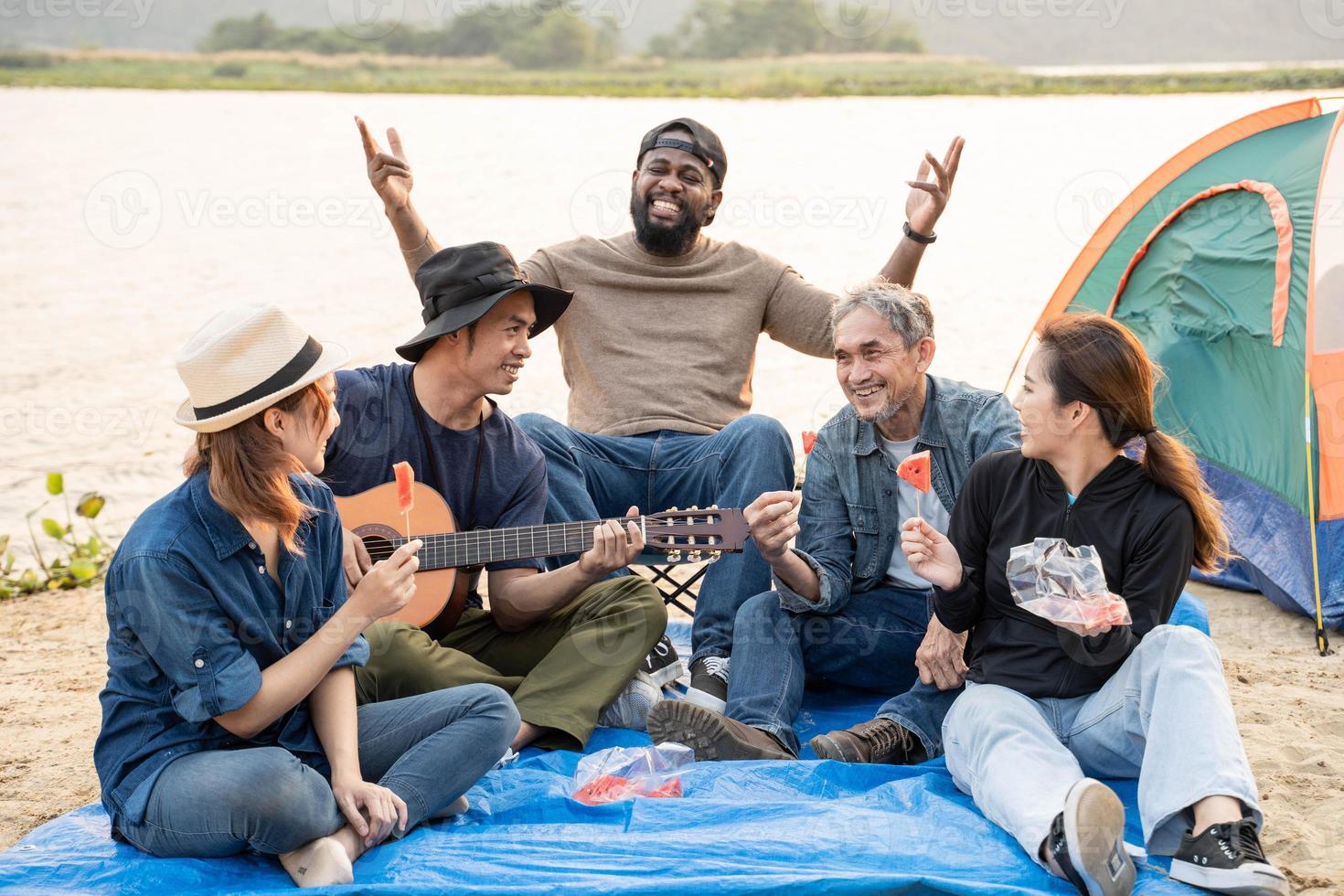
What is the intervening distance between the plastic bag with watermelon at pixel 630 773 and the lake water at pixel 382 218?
225 inches

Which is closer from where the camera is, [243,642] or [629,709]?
[243,642]

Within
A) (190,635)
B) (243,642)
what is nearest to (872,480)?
(243,642)

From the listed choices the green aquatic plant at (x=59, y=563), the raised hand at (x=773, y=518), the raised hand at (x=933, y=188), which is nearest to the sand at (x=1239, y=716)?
the green aquatic plant at (x=59, y=563)

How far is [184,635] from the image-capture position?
2545 mm

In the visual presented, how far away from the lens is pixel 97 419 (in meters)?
10.7

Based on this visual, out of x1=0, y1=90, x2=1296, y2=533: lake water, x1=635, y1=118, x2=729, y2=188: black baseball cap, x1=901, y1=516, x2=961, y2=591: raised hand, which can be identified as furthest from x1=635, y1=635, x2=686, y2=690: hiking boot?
x1=0, y1=90, x2=1296, y2=533: lake water

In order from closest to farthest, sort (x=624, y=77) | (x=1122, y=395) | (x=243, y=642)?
(x=243, y=642) → (x=1122, y=395) → (x=624, y=77)

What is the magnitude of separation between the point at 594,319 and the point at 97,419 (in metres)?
7.44

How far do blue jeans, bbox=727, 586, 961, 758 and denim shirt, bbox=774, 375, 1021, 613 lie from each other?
60mm

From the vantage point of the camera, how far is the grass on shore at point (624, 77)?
2361cm

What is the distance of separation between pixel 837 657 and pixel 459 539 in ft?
3.92

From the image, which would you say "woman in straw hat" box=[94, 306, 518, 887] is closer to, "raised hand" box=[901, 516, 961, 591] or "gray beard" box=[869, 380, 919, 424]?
"raised hand" box=[901, 516, 961, 591]

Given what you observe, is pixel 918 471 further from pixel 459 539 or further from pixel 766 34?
pixel 766 34

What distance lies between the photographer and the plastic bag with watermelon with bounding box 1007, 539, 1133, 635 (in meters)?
2.82
